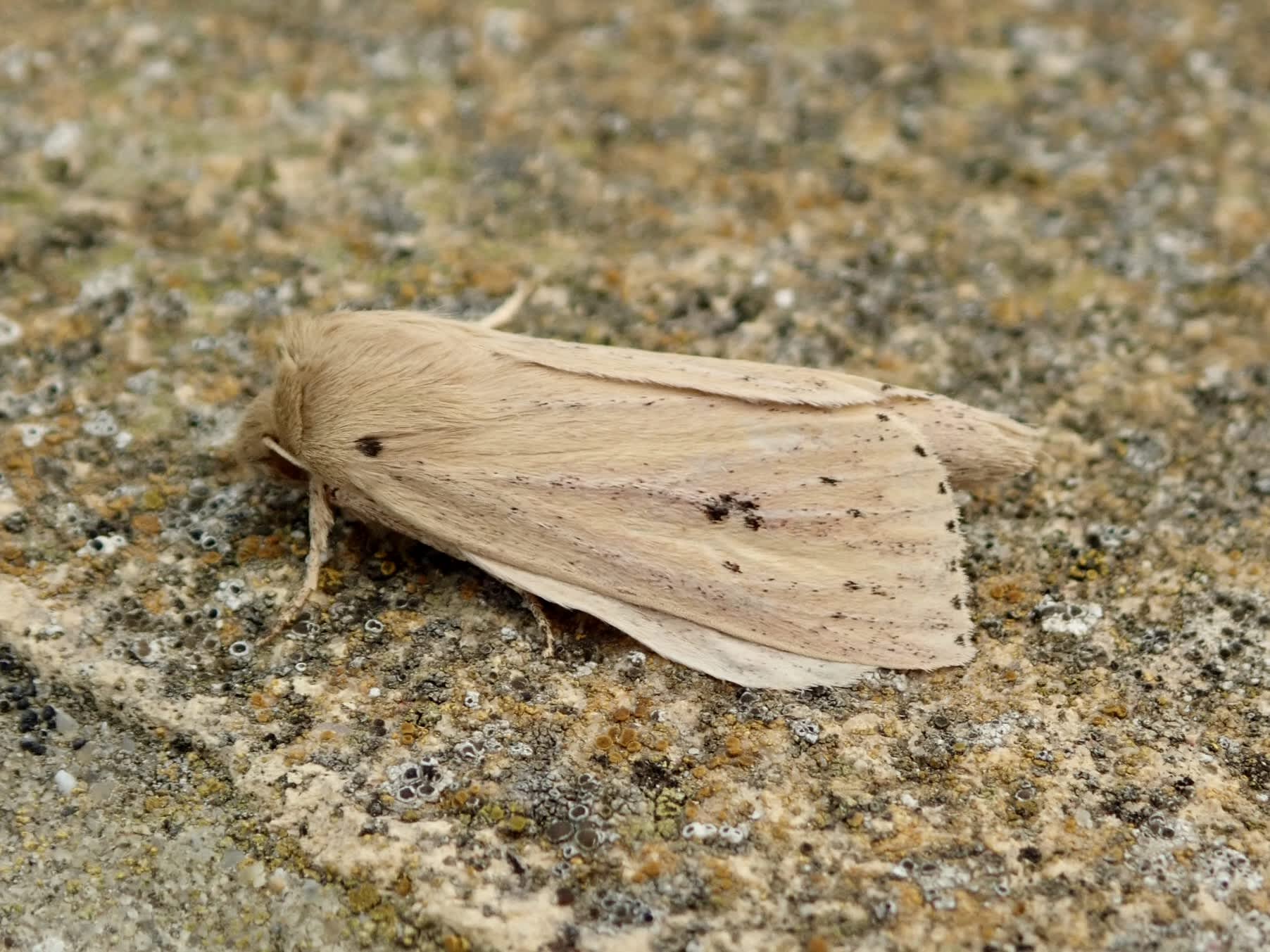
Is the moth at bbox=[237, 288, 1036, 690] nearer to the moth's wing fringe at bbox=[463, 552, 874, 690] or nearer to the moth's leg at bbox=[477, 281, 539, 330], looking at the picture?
the moth's wing fringe at bbox=[463, 552, 874, 690]

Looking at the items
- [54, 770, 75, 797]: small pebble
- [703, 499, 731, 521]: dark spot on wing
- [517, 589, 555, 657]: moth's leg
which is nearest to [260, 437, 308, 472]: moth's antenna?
[517, 589, 555, 657]: moth's leg

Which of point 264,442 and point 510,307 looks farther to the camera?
point 510,307

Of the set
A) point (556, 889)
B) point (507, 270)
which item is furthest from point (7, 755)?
point (507, 270)

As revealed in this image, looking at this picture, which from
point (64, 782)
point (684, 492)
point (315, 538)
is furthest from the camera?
Result: point (315, 538)

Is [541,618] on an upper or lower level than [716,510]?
lower

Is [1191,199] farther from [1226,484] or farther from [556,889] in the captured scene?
[556,889]

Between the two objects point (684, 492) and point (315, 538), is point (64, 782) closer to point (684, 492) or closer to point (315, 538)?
point (315, 538)

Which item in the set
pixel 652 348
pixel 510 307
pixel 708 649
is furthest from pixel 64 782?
pixel 652 348

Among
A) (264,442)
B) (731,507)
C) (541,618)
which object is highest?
(731,507)

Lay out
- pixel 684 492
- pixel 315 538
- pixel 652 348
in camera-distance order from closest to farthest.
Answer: pixel 684 492
pixel 315 538
pixel 652 348
